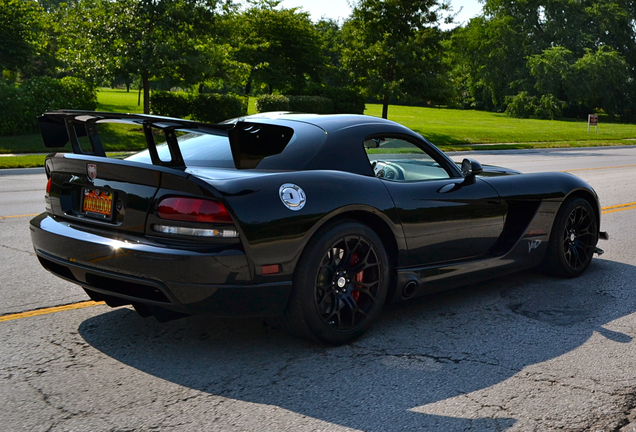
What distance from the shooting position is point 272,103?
31.3 metres

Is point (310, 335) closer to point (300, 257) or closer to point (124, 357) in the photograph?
point (300, 257)

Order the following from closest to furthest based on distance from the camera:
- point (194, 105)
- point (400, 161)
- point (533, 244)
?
point (400, 161) < point (533, 244) < point (194, 105)

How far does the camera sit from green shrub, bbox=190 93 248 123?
1126 inches

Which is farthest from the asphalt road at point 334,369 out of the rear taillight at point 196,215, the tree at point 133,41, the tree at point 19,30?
the tree at point 19,30

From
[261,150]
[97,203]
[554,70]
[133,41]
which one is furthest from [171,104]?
[554,70]

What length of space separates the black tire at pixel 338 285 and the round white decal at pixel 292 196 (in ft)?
0.74

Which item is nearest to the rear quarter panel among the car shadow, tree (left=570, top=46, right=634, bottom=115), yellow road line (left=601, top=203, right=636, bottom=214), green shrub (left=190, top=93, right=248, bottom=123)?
the car shadow

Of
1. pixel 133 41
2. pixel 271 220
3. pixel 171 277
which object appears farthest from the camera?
pixel 133 41

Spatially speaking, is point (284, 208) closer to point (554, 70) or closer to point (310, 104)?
point (310, 104)

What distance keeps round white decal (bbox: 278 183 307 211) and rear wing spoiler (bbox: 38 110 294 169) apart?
0.40m

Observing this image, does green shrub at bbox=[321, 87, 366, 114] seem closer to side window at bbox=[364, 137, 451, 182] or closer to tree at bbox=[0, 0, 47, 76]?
tree at bbox=[0, 0, 47, 76]

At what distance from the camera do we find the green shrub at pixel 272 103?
102 ft

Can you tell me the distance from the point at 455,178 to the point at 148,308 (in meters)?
2.36

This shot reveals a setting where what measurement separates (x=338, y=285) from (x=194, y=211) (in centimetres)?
98
